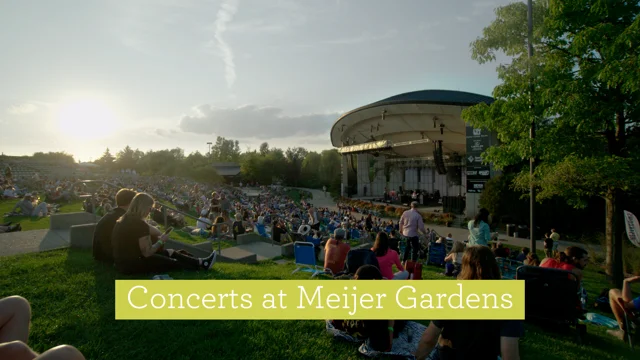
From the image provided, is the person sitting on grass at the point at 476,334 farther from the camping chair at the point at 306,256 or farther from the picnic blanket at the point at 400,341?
the camping chair at the point at 306,256

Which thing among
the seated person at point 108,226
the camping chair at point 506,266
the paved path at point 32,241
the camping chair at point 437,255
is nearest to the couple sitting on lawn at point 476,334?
the seated person at point 108,226

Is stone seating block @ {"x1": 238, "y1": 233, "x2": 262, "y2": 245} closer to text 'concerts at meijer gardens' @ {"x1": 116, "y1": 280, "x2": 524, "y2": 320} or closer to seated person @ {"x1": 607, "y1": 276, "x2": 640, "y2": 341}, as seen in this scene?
text 'concerts at meijer gardens' @ {"x1": 116, "y1": 280, "x2": 524, "y2": 320}

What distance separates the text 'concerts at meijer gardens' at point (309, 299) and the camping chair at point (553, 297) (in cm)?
221

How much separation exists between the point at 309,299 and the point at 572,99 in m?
7.49

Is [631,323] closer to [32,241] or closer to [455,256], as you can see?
[455,256]

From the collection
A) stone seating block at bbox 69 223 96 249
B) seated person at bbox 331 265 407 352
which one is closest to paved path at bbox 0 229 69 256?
stone seating block at bbox 69 223 96 249

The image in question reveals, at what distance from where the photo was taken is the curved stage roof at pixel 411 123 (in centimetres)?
3012

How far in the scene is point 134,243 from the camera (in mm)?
4465

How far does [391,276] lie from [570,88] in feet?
20.2

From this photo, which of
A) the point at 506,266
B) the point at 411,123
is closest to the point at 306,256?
the point at 506,266

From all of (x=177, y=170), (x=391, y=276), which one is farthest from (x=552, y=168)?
(x=177, y=170)

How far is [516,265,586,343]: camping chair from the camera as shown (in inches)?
164

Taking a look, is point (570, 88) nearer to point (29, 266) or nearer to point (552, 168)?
point (552, 168)

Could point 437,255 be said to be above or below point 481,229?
below
